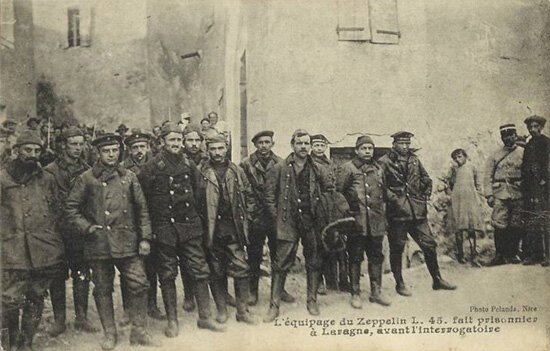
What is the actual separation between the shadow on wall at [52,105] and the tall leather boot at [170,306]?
6.60 feet

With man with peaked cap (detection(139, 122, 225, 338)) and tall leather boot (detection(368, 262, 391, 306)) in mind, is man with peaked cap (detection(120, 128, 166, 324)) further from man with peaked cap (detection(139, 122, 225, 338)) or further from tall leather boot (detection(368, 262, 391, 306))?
tall leather boot (detection(368, 262, 391, 306))

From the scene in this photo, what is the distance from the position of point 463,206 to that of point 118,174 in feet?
11.4

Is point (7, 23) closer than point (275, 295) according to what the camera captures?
No

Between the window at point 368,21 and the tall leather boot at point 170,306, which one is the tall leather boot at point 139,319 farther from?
the window at point 368,21

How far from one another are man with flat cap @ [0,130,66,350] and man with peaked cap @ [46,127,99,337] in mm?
80

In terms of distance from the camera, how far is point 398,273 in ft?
17.8

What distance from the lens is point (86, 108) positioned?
5559mm

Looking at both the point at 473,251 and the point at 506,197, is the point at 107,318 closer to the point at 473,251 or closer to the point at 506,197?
the point at 473,251

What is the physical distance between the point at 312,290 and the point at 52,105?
3.16 metres

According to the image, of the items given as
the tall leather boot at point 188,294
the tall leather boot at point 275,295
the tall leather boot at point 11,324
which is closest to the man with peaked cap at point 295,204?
the tall leather boot at point 275,295

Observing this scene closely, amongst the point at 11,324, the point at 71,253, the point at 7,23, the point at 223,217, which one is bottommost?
the point at 11,324

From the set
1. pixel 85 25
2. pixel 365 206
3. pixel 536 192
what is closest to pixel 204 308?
pixel 365 206

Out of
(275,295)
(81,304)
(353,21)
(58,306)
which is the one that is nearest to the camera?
(58,306)

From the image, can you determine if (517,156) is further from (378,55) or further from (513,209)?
(378,55)
